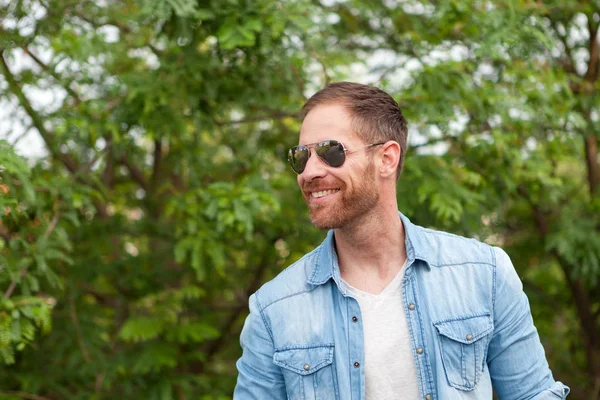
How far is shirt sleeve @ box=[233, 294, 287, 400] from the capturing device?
2348mm

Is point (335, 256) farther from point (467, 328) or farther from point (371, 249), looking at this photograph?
point (467, 328)

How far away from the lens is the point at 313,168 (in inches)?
91.4

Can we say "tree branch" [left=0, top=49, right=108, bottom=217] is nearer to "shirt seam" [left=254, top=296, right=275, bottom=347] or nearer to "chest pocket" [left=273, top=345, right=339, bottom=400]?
"shirt seam" [left=254, top=296, right=275, bottom=347]

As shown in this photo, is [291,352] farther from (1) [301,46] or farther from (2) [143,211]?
(2) [143,211]

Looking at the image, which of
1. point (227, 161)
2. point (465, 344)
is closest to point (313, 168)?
point (465, 344)

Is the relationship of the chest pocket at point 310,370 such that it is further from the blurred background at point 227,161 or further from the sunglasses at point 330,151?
the blurred background at point 227,161

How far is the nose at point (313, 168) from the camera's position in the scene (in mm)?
2311

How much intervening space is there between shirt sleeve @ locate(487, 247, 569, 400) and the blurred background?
177cm

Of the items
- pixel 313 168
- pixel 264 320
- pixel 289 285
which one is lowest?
pixel 264 320

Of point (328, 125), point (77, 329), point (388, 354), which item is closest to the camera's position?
point (388, 354)

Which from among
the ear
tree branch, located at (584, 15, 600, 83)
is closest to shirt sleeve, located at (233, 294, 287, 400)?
the ear

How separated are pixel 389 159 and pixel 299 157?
0.33 meters

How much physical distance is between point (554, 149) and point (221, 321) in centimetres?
310

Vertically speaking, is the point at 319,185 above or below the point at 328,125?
below
